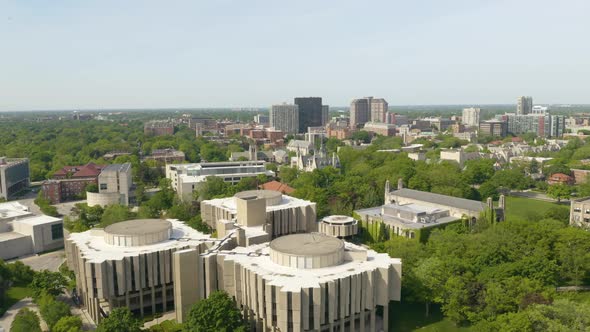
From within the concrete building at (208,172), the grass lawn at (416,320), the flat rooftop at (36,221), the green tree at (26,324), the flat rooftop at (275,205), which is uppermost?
the flat rooftop at (275,205)

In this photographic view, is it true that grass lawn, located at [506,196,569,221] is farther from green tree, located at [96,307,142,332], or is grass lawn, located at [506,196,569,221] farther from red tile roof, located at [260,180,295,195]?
green tree, located at [96,307,142,332]

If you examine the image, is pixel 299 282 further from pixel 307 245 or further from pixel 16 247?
pixel 16 247

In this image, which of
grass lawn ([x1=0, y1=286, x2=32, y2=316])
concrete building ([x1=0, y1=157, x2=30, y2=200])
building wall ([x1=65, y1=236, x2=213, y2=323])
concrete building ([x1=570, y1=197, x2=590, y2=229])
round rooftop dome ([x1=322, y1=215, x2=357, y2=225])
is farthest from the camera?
concrete building ([x1=0, y1=157, x2=30, y2=200])

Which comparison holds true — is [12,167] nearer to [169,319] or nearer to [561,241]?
[169,319]

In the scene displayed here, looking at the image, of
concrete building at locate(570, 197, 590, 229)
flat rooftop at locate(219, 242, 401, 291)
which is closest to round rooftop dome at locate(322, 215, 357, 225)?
flat rooftop at locate(219, 242, 401, 291)

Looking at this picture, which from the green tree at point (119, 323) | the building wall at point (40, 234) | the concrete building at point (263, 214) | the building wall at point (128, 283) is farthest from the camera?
the building wall at point (40, 234)

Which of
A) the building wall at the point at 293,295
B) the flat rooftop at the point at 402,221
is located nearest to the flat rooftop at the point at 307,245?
the building wall at the point at 293,295

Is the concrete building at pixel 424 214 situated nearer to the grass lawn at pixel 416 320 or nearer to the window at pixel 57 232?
the grass lawn at pixel 416 320
